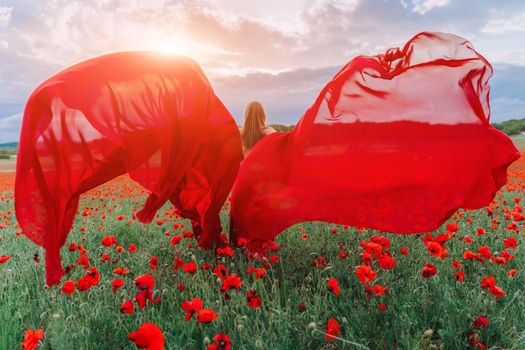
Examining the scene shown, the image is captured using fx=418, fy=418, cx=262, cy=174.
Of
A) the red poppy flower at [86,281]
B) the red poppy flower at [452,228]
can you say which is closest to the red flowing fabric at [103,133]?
the red poppy flower at [86,281]

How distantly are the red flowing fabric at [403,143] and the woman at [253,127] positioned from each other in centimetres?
188

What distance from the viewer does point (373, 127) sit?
8.36ft

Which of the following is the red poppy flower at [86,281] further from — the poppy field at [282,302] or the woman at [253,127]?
the woman at [253,127]

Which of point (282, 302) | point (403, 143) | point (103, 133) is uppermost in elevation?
point (403, 143)

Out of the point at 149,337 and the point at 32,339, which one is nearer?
the point at 149,337

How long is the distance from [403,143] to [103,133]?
5.69ft

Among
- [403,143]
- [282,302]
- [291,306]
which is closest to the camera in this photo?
[291,306]

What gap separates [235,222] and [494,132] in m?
1.79

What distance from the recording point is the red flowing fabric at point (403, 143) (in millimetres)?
2486

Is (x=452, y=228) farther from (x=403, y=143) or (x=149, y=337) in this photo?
(x=149, y=337)

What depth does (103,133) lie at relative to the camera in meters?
2.30

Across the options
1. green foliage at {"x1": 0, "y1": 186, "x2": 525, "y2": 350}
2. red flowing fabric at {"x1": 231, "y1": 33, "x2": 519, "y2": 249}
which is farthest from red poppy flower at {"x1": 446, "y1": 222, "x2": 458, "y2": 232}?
green foliage at {"x1": 0, "y1": 186, "x2": 525, "y2": 350}

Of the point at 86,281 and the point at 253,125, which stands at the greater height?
the point at 253,125

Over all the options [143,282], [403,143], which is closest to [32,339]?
[143,282]
